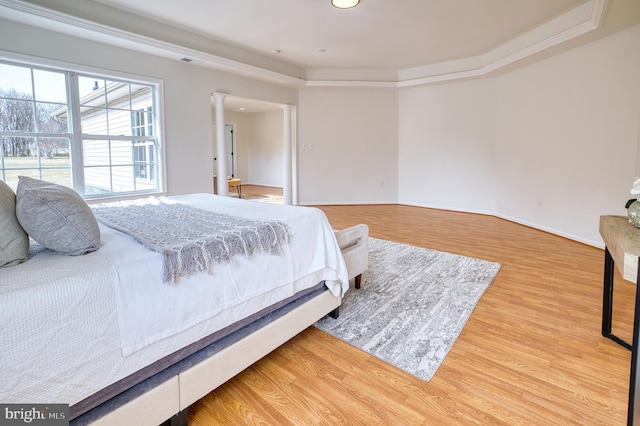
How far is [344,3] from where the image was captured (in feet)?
12.4

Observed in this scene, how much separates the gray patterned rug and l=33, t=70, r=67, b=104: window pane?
160 inches

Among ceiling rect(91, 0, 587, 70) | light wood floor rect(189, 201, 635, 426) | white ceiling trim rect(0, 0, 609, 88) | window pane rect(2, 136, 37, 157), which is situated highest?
ceiling rect(91, 0, 587, 70)

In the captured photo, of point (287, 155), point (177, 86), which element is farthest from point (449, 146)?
point (177, 86)

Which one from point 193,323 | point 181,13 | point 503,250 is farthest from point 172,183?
point 503,250

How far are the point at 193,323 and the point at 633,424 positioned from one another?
1.74 m

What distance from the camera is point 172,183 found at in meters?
4.93

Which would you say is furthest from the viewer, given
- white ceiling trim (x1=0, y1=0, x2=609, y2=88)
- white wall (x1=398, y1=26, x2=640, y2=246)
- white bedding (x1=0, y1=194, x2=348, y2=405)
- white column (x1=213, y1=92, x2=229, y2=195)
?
white column (x1=213, y1=92, x2=229, y2=195)

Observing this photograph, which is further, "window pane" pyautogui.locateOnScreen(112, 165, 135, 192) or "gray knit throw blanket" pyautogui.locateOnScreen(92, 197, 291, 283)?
"window pane" pyautogui.locateOnScreen(112, 165, 135, 192)

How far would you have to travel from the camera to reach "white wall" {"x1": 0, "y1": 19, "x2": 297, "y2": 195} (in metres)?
3.72

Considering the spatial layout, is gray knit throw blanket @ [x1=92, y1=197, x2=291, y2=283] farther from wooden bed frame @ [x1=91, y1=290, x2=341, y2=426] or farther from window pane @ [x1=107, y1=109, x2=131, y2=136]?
window pane @ [x1=107, y1=109, x2=131, y2=136]

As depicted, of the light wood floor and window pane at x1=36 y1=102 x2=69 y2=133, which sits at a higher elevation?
window pane at x1=36 y1=102 x2=69 y2=133

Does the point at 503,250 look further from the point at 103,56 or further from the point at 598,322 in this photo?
the point at 103,56

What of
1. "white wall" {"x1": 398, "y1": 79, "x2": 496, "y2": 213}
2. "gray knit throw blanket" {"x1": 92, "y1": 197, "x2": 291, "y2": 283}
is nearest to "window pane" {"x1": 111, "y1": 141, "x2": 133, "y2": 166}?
"gray knit throw blanket" {"x1": 92, "y1": 197, "x2": 291, "y2": 283}

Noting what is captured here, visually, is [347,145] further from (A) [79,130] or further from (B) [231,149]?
(B) [231,149]
